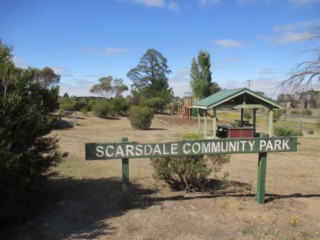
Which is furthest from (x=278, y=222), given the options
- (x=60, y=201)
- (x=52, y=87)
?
(x=52, y=87)

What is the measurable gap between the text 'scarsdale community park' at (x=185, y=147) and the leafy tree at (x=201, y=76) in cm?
4972

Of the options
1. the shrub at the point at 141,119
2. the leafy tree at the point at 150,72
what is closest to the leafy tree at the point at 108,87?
the leafy tree at the point at 150,72

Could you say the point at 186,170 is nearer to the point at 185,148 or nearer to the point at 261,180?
the point at 185,148

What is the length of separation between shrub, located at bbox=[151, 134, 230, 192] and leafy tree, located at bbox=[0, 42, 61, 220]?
6.24ft

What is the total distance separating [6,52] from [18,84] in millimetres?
738

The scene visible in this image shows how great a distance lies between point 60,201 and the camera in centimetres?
547

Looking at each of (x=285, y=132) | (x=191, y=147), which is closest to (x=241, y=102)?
(x=285, y=132)

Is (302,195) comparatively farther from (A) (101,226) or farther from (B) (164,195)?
(A) (101,226)

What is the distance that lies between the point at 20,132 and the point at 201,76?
53030mm

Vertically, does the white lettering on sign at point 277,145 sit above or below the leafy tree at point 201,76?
below

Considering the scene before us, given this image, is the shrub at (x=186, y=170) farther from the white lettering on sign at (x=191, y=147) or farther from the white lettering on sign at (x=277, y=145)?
the white lettering on sign at (x=277, y=145)

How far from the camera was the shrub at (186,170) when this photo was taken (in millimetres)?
5656

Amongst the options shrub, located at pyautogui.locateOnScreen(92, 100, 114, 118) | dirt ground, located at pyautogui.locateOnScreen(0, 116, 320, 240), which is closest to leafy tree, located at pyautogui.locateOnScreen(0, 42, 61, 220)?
dirt ground, located at pyautogui.locateOnScreen(0, 116, 320, 240)

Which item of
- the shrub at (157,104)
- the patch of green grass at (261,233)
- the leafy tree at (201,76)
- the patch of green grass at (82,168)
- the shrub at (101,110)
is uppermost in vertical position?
the leafy tree at (201,76)
